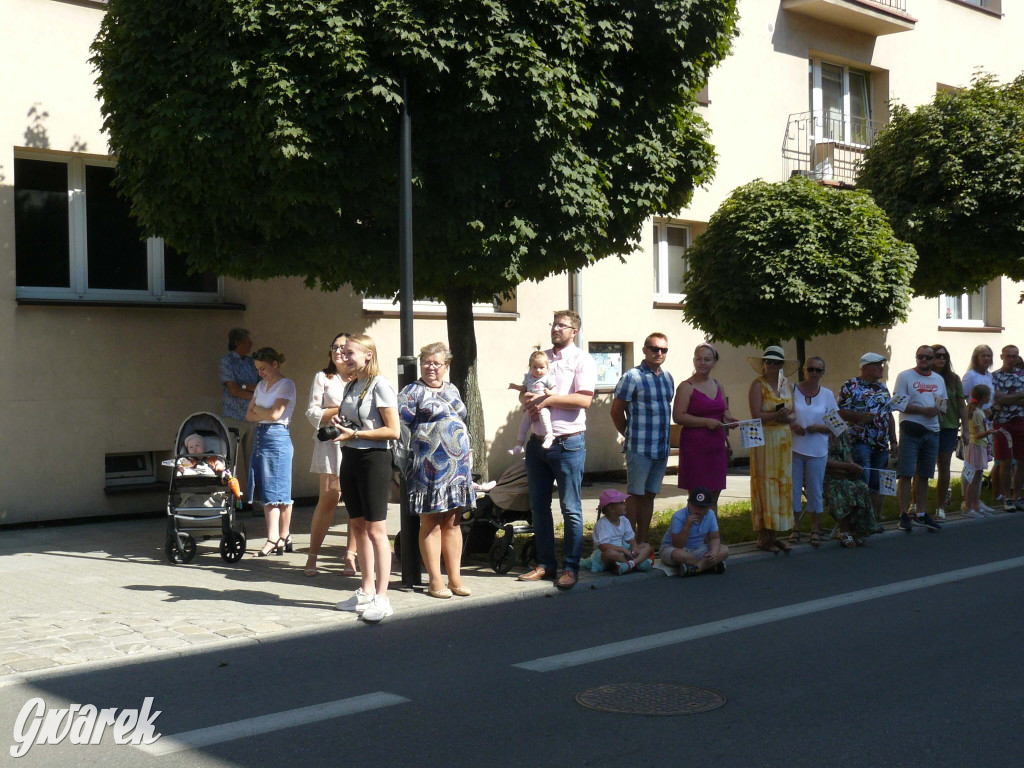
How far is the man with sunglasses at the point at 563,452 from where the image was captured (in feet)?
27.5

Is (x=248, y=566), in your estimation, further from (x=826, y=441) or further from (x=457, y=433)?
(x=826, y=441)

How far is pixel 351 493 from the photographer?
748 cm

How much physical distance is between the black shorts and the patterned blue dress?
0.42 meters

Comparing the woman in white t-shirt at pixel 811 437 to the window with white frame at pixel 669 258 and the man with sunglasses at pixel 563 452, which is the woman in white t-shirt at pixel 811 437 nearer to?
the man with sunglasses at pixel 563 452

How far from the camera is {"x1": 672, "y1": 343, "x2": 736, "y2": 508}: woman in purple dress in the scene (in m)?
9.12

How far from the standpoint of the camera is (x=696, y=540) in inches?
361

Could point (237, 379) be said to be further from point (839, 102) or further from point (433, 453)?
point (839, 102)

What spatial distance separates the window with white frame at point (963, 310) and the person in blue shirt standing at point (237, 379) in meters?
16.3

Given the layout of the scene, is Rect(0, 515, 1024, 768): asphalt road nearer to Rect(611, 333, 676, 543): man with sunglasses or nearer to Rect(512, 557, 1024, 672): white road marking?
Rect(512, 557, 1024, 672): white road marking

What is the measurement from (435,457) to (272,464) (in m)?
2.56

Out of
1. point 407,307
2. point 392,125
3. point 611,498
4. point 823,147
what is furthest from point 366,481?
point 823,147

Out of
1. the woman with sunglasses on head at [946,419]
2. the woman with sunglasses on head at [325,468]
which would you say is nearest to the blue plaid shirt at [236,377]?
the woman with sunglasses on head at [325,468]

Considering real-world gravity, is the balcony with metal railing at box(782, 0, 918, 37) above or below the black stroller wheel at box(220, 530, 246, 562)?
above

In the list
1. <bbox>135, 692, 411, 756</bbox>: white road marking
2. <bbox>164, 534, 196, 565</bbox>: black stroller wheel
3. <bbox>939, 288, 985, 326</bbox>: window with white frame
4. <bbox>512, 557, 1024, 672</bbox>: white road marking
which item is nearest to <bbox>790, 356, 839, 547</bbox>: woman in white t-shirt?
<bbox>512, 557, 1024, 672</bbox>: white road marking
